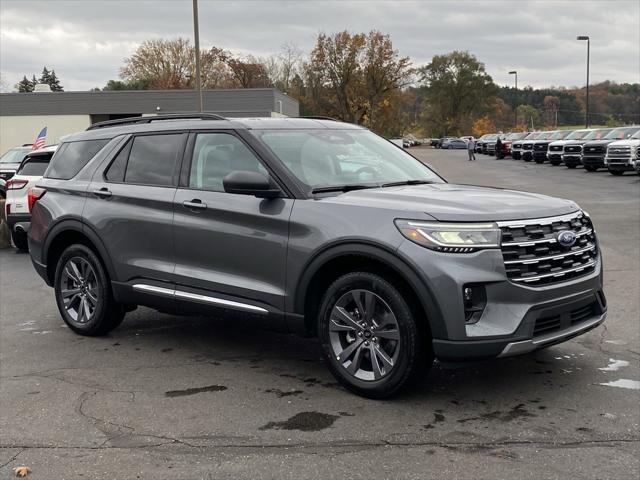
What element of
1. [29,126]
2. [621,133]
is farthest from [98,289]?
[29,126]

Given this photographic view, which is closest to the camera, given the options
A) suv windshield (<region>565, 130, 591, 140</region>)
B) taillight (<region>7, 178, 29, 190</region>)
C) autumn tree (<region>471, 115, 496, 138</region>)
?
taillight (<region>7, 178, 29, 190</region>)

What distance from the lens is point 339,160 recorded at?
5.26 m

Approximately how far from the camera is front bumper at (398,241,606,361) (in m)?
4.06

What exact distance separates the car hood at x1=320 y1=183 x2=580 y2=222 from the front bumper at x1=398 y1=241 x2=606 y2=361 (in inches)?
9.2

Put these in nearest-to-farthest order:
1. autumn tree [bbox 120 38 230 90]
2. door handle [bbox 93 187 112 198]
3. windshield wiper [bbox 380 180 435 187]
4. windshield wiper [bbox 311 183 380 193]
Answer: windshield wiper [bbox 311 183 380 193] → windshield wiper [bbox 380 180 435 187] → door handle [bbox 93 187 112 198] → autumn tree [bbox 120 38 230 90]

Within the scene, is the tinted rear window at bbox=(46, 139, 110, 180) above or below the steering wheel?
above

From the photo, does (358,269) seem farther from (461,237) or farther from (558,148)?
(558,148)

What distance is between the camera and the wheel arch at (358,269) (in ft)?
13.6

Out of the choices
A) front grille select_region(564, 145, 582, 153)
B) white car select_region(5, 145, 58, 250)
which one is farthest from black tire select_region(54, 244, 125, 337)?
front grille select_region(564, 145, 582, 153)

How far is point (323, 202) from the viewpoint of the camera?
4.66m

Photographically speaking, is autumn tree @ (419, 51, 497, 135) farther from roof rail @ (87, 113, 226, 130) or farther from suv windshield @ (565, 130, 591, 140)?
roof rail @ (87, 113, 226, 130)

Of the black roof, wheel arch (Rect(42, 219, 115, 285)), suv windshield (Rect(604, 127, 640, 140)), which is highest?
suv windshield (Rect(604, 127, 640, 140))

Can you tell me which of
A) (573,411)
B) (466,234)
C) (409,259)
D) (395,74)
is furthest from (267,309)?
(395,74)

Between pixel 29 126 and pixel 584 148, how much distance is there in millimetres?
36703
